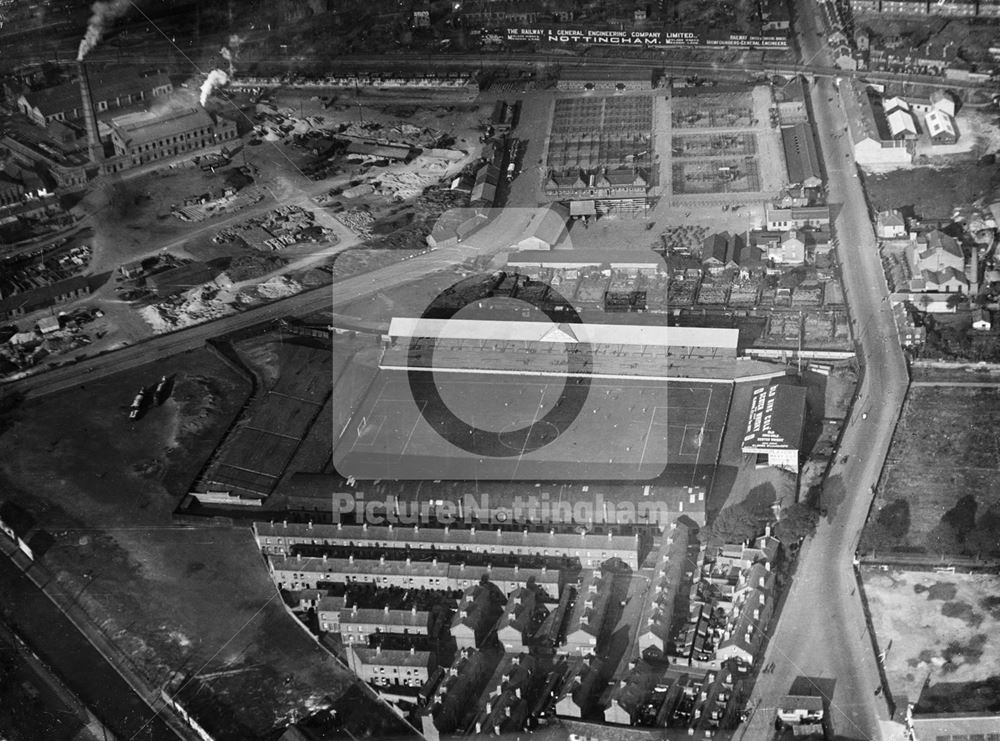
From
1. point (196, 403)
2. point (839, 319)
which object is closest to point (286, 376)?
point (196, 403)

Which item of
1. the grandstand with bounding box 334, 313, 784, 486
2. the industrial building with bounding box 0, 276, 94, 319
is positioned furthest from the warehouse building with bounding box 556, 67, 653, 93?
the industrial building with bounding box 0, 276, 94, 319

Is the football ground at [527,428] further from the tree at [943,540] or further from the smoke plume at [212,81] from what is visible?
the smoke plume at [212,81]

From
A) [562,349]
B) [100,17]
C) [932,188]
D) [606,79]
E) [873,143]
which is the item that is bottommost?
[100,17]

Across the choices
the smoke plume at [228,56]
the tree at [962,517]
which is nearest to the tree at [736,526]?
the tree at [962,517]

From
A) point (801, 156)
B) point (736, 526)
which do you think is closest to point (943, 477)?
point (736, 526)

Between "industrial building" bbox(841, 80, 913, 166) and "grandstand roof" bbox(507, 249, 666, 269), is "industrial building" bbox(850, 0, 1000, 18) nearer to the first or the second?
"industrial building" bbox(841, 80, 913, 166)

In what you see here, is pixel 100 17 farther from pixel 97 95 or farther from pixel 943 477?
pixel 943 477
